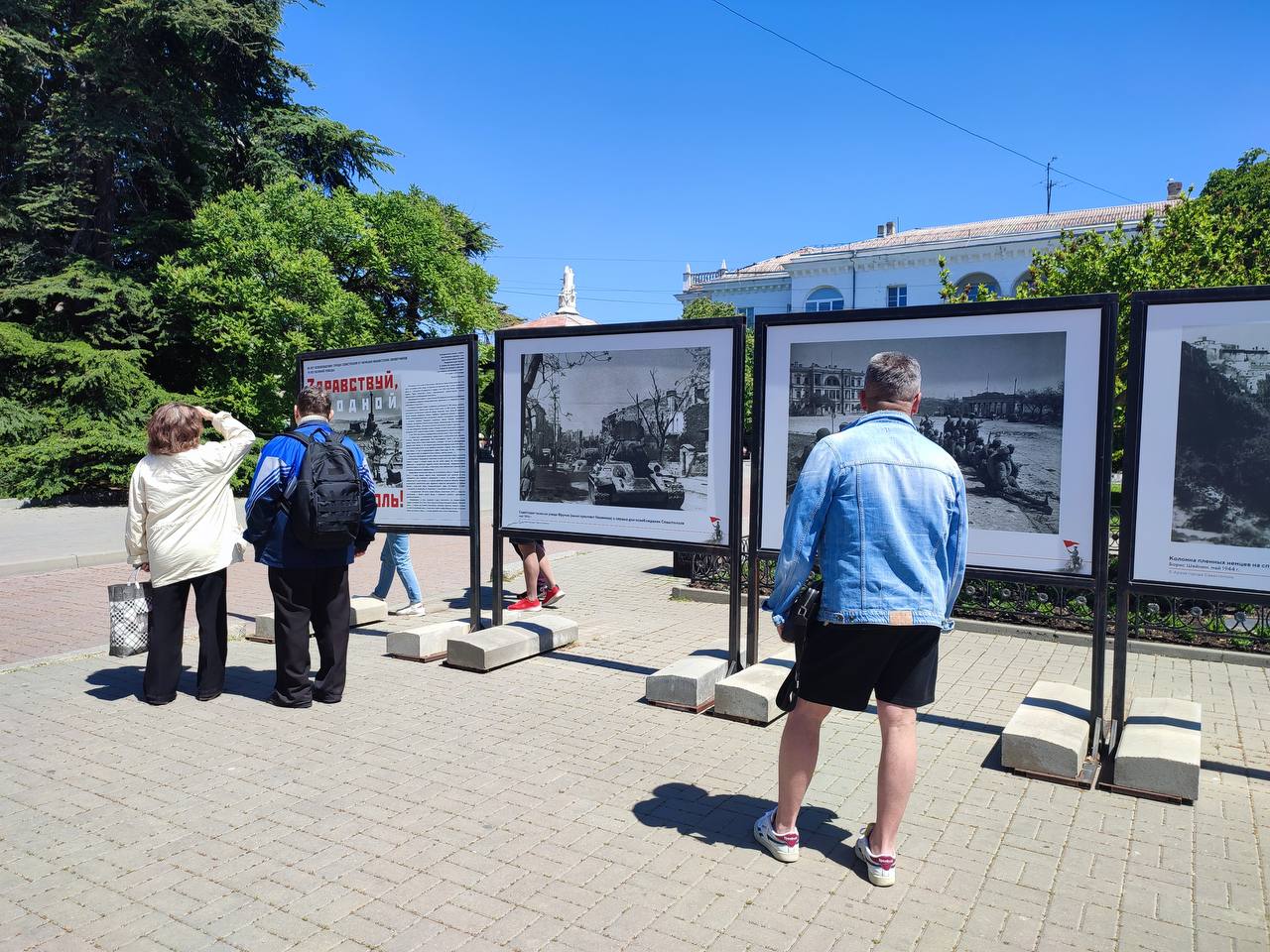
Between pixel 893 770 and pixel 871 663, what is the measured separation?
40 centimetres

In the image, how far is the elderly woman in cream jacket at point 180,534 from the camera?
17.7ft

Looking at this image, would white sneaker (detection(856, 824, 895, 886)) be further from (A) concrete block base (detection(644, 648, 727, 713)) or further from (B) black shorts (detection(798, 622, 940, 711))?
(A) concrete block base (detection(644, 648, 727, 713))

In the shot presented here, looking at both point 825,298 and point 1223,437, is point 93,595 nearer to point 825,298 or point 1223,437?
point 1223,437

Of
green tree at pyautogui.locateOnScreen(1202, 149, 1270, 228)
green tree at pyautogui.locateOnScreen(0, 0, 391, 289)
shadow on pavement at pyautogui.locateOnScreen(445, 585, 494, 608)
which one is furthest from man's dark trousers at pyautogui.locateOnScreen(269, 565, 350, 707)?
green tree at pyautogui.locateOnScreen(1202, 149, 1270, 228)

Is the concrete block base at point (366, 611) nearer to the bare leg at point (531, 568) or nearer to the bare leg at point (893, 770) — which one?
the bare leg at point (531, 568)

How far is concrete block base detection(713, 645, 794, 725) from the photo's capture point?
16.9ft

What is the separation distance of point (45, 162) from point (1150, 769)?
81.4 feet

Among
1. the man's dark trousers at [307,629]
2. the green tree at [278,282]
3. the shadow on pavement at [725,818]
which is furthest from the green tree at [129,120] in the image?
the shadow on pavement at [725,818]

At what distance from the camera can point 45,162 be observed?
20859 millimetres

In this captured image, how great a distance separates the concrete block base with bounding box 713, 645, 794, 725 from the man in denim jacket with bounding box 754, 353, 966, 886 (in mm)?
1768

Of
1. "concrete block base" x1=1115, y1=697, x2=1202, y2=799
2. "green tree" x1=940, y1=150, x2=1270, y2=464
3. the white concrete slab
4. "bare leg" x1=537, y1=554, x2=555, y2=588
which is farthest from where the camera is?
"green tree" x1=940, y1=150, x2=1270, y2=464

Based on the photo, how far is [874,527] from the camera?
322cm

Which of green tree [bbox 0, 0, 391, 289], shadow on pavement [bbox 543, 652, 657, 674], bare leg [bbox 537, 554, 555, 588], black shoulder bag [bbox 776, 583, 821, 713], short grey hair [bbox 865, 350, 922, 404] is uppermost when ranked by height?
green tree [bbox 0, 0, 391, 289]

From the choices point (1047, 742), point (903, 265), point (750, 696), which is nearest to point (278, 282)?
point (750, 696)
